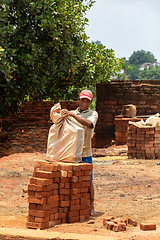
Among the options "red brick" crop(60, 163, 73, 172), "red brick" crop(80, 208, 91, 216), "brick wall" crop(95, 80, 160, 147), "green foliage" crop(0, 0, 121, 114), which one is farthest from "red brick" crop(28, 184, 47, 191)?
"brick wall" crop(95, 80, 160, 147)

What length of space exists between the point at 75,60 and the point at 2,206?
971cm

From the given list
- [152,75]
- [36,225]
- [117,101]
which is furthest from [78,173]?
[152,75]

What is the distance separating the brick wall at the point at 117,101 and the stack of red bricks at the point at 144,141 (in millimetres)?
5533

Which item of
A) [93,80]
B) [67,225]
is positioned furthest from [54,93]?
[67,225]

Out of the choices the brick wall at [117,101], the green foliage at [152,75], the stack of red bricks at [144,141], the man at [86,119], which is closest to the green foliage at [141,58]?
the green foliage at [152,75]

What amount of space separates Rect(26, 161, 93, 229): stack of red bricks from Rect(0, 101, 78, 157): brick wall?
10.6 metres

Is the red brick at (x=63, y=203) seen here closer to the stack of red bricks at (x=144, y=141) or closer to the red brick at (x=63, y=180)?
the red brick at (x=63, y=180)

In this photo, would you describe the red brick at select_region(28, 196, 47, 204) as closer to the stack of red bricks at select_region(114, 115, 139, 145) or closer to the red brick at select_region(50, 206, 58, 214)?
the red brick at select_region(50, 206, 58, 214)

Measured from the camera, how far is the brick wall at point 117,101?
1788cm

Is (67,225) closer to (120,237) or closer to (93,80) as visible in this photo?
(120,237)

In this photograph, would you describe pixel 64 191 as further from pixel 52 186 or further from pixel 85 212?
pixel 85 212

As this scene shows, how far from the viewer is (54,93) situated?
16.5m

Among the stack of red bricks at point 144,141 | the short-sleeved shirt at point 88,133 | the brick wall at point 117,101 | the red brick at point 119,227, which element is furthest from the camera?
the brick wall at point 117,101

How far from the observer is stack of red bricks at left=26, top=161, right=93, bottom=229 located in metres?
4.73
